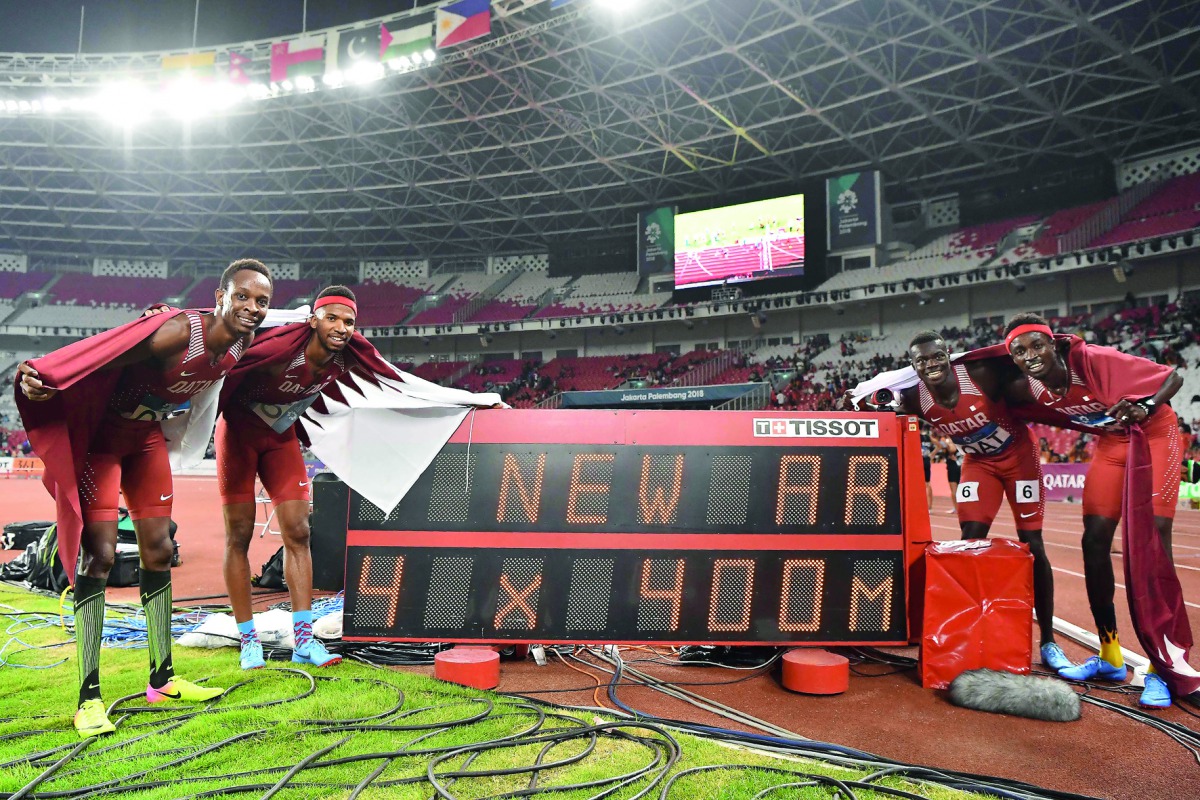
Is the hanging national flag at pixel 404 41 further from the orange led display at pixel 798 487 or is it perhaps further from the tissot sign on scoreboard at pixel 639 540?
the orange led display at pixel 798 487

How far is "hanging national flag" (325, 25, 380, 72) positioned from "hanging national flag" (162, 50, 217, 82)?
15.7ft

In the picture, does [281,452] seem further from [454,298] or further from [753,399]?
[454,298]

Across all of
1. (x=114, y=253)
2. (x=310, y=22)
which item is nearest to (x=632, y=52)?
(x=310, y=22)

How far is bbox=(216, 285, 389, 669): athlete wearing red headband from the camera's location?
4184 mm

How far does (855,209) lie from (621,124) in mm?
10059

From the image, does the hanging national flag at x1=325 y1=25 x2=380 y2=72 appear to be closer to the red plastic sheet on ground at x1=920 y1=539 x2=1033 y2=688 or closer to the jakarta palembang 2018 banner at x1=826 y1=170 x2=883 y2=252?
the jakarta palembang 2018 banner at x1=826 y1=170 x2=883 y2=252

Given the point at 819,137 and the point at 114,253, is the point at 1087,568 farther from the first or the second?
the point at 114,253

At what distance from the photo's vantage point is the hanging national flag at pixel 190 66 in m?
24.6

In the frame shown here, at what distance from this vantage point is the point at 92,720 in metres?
3.10

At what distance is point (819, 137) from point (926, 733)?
1067 inches

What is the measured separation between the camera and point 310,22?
2712 centimetres

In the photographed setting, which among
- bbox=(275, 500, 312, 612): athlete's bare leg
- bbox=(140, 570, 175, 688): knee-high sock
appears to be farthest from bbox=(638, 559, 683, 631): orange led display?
bbox=(140, 570, 175, 688): knee-high sock

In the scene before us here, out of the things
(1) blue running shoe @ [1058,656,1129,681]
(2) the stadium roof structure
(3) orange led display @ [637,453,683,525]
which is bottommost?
(1) blue running shoe @ [1058,656,1129,681]

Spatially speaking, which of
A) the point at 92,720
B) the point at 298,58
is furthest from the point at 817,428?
the point at 298,58
